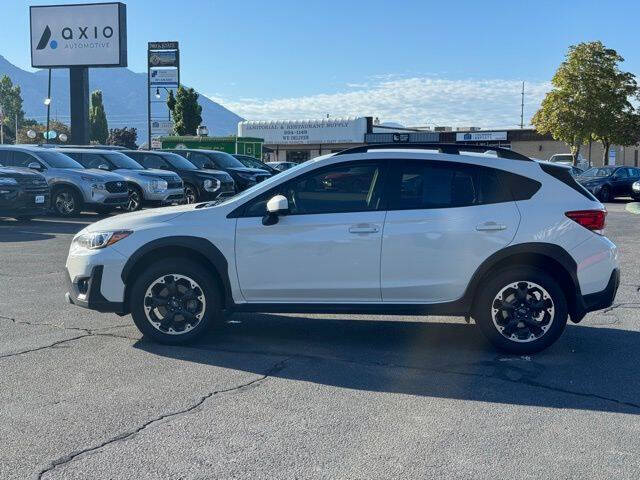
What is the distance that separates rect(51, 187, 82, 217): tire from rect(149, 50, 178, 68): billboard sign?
38.6m

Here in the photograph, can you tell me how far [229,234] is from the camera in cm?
639

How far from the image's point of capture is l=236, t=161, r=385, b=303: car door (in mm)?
6266

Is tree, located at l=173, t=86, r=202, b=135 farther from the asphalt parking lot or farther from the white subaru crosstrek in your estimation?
the white subaru crosstrek

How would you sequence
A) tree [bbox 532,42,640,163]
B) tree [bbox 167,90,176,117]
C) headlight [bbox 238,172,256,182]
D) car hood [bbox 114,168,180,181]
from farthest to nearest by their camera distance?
tree [bbox 167,90,176,117] < tree [bbox 532,42,640,163] < headlight [bbox 238,172,256,182] < car hood [bbox 114,168,180,181]

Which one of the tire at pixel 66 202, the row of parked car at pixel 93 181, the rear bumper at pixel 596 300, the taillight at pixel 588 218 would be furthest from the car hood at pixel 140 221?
the tire at pixel 66 202

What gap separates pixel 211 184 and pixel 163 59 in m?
36.4

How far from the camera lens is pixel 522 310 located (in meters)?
6.28

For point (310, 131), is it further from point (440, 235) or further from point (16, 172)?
point (440, 235)

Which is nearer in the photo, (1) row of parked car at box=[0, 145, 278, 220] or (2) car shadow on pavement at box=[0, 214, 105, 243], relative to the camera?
(2) car shadow on pavement at box=[0, 214, 105, 243]

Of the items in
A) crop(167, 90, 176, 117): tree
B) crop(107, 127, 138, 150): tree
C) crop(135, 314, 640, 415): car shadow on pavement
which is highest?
crop(167, 90, 176, 117): tree

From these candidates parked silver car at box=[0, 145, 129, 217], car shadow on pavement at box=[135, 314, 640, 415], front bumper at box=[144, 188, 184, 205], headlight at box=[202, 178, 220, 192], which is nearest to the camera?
car shadow on pavement at box=[135, 314, 640, 415]

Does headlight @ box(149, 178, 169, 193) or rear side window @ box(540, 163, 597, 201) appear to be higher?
rear side window @ box(540, 163, 597, 201)

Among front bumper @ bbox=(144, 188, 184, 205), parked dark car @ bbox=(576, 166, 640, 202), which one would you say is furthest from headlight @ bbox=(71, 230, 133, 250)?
parked dark car @ bbox=(576, 166, 640, 202)

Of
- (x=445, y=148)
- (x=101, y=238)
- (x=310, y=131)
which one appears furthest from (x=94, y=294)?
(x=310, y=131)
